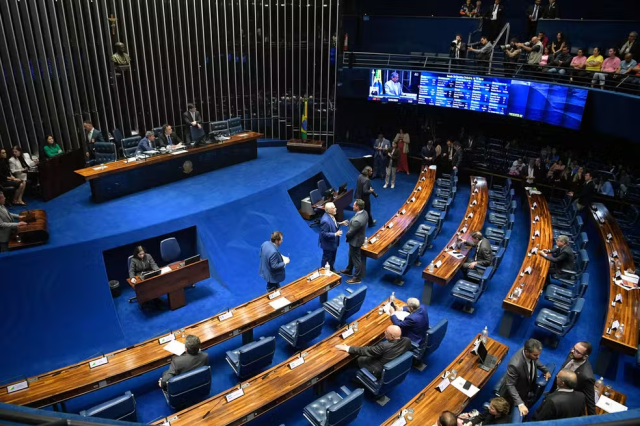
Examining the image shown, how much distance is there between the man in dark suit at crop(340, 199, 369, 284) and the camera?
903 cm

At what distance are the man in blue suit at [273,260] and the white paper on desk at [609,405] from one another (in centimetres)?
482

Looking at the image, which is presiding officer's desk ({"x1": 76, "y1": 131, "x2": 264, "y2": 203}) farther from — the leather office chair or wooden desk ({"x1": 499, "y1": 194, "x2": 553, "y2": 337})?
wooden desk ({"x1": 499, "y1": 194, "x2": 553, "y2": 337})

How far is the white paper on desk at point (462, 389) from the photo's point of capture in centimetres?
579

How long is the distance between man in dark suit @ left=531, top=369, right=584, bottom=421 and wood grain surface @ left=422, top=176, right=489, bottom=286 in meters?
3.56

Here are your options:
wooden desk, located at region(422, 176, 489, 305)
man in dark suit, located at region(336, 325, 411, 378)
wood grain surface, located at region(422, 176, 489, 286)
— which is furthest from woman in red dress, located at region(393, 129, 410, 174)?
man in dark suit, located at region(336, 325, 411, 378)

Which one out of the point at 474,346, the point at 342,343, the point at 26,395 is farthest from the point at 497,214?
the point at 26,395

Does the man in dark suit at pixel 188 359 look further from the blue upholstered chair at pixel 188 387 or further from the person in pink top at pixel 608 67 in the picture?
the person in pink top at pixel 608 67

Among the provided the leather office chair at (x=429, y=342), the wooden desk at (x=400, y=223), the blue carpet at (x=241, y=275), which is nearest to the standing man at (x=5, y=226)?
the blue carpet at (x=241, y=275)

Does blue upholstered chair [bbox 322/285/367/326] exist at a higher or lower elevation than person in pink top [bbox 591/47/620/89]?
lower

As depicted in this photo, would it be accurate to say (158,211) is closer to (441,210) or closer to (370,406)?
(370,406)

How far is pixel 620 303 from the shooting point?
7.65 metres

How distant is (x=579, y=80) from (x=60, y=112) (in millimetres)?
13629

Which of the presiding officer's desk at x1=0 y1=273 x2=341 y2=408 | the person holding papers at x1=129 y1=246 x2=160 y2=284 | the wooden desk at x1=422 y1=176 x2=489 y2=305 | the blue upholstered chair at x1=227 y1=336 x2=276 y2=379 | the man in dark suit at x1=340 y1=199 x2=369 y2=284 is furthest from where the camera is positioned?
the man in dark suit at x1=340 y1=199 x2=369 y2=284

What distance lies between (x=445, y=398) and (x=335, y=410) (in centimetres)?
147
